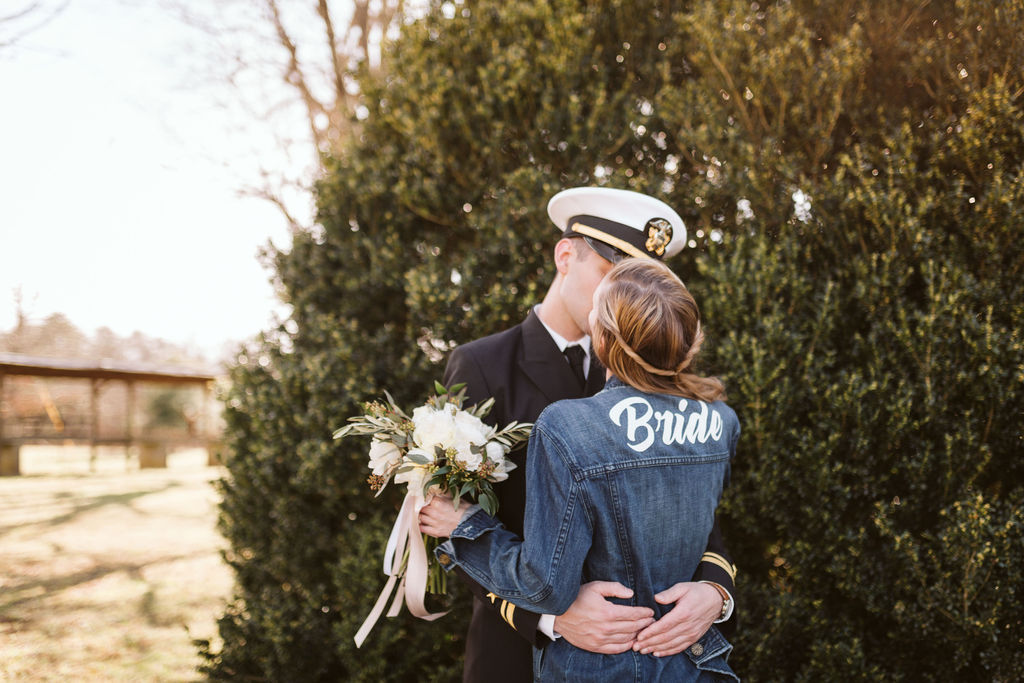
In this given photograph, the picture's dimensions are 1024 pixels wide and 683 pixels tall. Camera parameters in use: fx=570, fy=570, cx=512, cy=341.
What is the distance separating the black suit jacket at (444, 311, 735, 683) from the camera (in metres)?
2.16

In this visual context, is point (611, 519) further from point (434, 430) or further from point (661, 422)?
point (434, 430)

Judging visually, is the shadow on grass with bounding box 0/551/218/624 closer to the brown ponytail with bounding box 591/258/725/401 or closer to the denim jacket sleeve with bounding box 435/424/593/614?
the denim jacket sleeve with bounding box 435/424/593/614

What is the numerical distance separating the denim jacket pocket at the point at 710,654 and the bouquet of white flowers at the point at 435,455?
734mm

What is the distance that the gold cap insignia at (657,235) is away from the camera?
2.36 meters

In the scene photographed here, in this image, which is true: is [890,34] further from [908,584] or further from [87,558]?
[87,558]

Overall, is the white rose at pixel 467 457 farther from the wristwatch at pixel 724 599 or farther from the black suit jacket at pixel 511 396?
the wristwatch at pixel 724 599

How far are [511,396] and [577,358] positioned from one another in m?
0.34

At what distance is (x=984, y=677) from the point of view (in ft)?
8.82

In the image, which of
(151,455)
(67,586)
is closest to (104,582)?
(67,586)

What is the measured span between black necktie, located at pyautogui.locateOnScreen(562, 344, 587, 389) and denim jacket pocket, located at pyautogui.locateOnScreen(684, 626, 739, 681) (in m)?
1.00

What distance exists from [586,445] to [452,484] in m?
0.51

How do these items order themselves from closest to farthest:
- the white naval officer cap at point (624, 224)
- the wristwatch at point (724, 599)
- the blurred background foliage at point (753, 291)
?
the wristwatch at point (724, 599), the white naval officer cap at point (624, 224), the blurred background foliage at point (753, 291)

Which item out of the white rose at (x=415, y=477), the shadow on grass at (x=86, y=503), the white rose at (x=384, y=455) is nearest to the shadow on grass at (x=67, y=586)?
the shadow on grass at (x=86, y=503)

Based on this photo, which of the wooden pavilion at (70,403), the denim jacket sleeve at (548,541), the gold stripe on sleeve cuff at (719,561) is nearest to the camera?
the denim jacket sleeve at (548,541)
